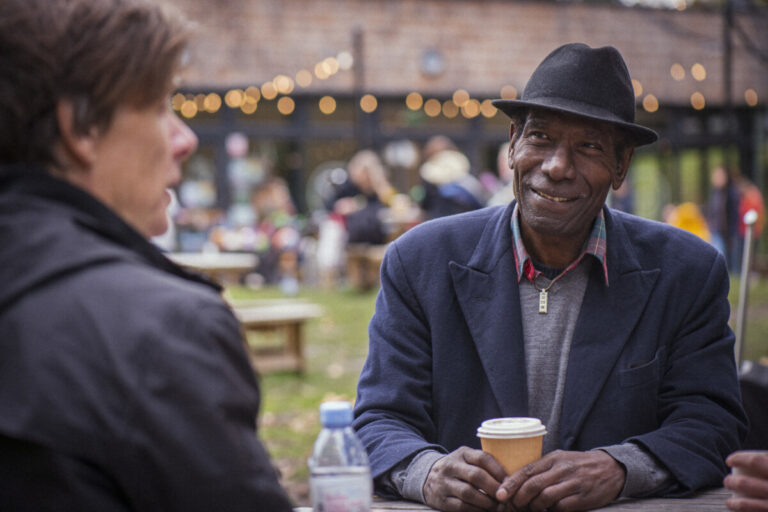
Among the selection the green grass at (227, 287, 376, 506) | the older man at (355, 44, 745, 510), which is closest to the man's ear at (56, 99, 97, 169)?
the older man at (355, 44, 745, 510)

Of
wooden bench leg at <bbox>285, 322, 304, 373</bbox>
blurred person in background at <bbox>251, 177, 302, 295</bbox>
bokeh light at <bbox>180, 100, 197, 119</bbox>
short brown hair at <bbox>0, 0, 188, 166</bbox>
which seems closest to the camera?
short brown hair at <bbox>0, 0, 188, 166</bbox>

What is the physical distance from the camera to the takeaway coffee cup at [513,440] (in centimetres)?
195

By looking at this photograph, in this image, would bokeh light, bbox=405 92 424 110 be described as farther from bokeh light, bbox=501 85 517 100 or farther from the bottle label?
the bottle label

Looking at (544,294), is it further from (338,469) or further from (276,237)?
(276,237)

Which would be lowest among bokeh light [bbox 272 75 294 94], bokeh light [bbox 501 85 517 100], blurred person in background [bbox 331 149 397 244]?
blurred person in background [bbox 331 149 397 244]

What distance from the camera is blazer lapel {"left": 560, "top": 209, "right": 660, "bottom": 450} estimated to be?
249cm

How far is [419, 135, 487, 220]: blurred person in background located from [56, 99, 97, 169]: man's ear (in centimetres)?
984

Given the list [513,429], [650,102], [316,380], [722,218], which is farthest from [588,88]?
[650,102]

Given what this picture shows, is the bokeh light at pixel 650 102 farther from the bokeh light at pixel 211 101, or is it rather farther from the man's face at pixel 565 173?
the man's face at pixel 565 173

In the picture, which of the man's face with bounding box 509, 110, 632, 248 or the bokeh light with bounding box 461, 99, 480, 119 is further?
the bokeh light with bounding box 461, 99, 480, 119

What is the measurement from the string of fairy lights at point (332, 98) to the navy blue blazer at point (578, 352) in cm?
1961

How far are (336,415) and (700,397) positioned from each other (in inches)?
50.7

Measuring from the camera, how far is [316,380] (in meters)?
8.66

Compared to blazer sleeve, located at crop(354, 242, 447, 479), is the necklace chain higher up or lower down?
higher up
